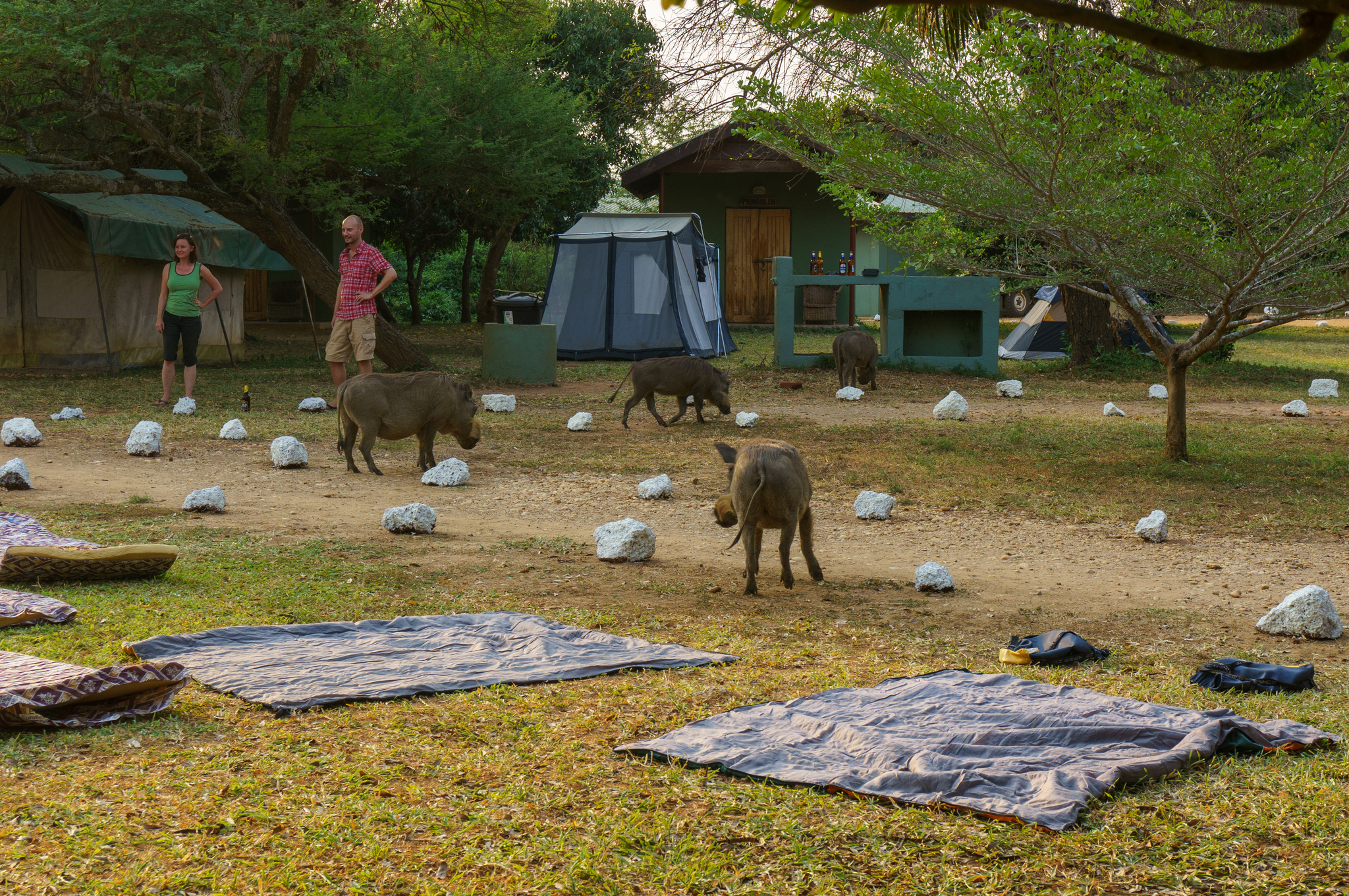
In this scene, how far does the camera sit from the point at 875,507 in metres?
8.52

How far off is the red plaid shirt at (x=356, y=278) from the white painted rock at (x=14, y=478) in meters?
3.72

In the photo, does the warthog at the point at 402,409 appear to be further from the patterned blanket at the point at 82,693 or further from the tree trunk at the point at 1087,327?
the tree trunk at the point at 1087,327

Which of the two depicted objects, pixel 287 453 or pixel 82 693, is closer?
pixel 82 693

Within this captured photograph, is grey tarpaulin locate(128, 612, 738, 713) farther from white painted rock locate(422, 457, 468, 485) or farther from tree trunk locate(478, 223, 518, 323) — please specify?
tree trunk locate(478, 223, 518, 323)

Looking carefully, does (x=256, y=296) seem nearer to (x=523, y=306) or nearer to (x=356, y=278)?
(x=523, y=306)

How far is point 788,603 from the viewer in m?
6.16

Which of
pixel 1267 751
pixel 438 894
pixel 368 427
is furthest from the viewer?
pixel 368 427

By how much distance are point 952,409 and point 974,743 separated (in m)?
10.4

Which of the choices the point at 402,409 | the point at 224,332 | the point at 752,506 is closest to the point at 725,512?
the point at 752,506

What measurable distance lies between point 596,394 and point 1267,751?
13.0 meters

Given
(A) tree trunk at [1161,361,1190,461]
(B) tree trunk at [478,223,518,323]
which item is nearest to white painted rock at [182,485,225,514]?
(A) tree trunk at [1161,361,1190,461]

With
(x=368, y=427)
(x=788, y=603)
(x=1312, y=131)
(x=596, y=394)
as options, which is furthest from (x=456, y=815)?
(x=596, y=394)

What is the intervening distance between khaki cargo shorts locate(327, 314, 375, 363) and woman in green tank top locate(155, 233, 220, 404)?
7.22ft

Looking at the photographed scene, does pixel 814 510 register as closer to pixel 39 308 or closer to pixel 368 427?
pixel 368 427
